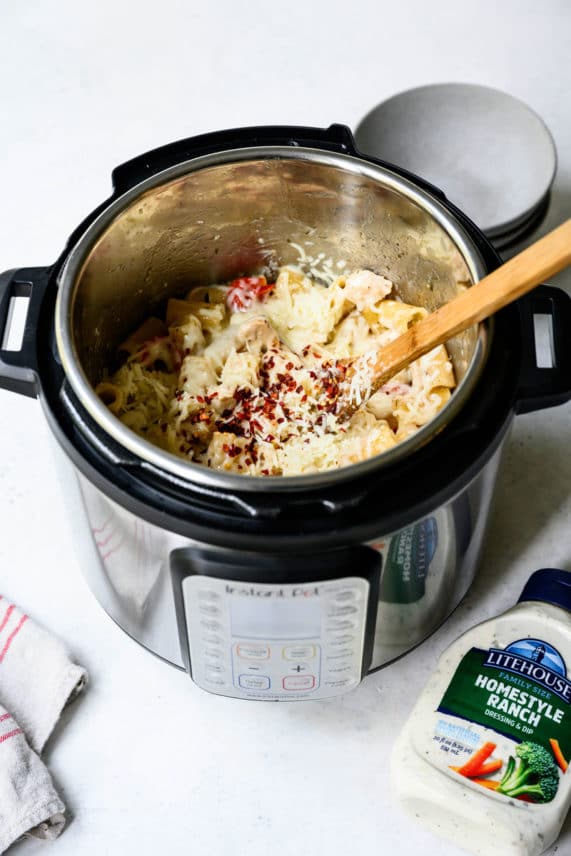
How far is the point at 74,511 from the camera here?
3.95 ft

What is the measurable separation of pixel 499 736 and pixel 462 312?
19.5 inches

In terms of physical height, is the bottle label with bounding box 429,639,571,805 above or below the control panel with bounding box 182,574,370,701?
below

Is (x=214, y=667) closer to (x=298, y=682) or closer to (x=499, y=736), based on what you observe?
(x=298, y=682)

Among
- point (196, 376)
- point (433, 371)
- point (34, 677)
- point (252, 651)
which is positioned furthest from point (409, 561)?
point (34, 677)

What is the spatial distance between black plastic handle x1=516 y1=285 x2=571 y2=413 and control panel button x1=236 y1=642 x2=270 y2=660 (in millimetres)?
387

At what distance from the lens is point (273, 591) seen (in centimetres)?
103

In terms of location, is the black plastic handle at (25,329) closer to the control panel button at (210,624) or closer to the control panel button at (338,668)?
the control panel button at (210,624)

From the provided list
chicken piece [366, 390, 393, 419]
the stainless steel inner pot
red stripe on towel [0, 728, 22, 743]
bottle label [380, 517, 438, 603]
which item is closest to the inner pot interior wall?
the stainless steel inner pot

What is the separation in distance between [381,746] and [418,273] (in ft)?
2.07

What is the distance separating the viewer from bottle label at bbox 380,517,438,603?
42.2 inches

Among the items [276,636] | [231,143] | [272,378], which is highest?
[231,143]

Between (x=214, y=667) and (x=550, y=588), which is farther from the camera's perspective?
(x=550, y=588)

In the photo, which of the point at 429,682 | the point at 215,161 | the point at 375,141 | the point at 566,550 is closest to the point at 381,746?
the point at 429,682

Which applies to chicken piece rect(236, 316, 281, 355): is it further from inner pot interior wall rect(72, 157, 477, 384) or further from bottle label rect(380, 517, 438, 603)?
bottle label rect(380, 517, 438, 603)
